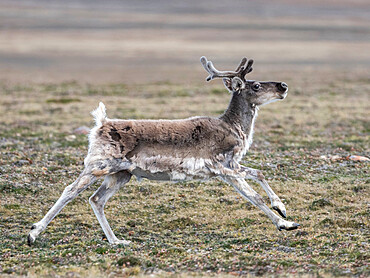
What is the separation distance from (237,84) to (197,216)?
9.94 feet

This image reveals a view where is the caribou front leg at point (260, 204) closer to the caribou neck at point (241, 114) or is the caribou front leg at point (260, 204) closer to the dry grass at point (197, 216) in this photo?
the dry grass at point (197, 216)

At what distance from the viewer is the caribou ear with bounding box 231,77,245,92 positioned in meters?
12.7

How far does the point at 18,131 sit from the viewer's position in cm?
2408

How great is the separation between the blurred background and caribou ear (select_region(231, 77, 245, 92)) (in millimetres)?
39965

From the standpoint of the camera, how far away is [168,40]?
362 feet

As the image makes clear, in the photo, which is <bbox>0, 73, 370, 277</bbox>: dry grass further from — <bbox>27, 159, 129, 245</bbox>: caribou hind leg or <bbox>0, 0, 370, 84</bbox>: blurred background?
<bbox>0, 0, 370, 84</bbox>: blurred background

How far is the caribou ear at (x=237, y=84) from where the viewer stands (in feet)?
41.6

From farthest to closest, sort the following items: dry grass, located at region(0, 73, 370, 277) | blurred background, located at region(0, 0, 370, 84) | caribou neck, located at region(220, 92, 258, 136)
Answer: blurred background, located at region(0, 0, 370, 84)
caribou neck, located at region(220, 92, 258, 136)
dry grass, located at region(0, 73, 370, 277)

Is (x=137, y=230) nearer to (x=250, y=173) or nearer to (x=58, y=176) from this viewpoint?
(x=250, y=173)

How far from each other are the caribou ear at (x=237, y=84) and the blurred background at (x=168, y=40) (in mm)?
39965

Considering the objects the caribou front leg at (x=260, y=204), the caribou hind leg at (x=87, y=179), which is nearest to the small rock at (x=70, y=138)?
the caribou hind leg at (x=87, y=179)

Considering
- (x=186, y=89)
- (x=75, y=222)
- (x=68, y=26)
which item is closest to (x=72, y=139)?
(x=75, y=222)

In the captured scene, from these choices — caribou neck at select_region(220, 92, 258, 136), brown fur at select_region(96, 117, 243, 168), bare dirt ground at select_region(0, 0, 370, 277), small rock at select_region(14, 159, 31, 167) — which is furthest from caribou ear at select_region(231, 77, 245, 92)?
small rock at select_region(14, 159, 31, 167)

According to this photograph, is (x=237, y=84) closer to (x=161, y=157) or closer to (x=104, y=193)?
(x=161, y=157)
